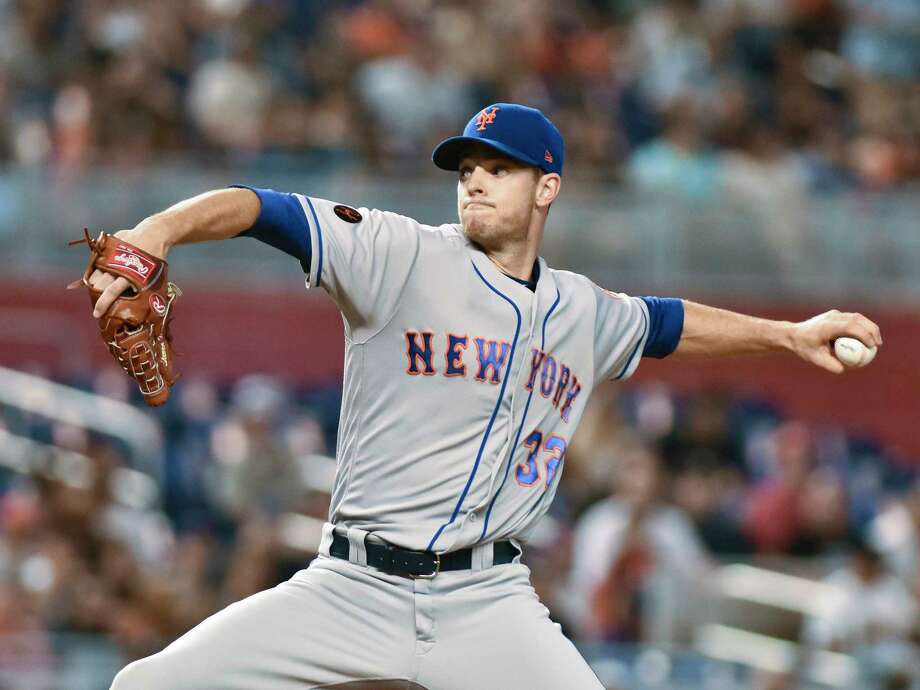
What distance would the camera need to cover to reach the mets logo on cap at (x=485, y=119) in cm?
436

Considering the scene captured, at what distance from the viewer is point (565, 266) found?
34.1 feet

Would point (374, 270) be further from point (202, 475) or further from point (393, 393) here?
point (202, 475)

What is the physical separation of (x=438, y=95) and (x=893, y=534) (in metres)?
4.41

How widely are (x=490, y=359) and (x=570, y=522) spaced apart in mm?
4419

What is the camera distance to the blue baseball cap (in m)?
4.34

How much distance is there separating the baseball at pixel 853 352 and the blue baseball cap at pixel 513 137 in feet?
2.91

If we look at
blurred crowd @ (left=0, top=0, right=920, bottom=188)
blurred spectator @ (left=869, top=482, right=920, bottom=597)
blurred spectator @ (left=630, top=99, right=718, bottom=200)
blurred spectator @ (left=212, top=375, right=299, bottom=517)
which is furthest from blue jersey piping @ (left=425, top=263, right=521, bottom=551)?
blurred spectator @ (left=630, top=99, right=718, bottom=200)

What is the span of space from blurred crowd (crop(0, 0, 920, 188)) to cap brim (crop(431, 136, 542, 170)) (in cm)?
617

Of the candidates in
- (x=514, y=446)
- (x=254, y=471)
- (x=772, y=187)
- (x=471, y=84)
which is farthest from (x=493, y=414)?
(x=471, y=84)

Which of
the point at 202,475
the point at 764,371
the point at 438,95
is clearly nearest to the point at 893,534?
the point at 764,371

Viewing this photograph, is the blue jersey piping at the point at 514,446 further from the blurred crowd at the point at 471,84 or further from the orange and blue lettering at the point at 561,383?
the blurred crowd at the point at 471,84

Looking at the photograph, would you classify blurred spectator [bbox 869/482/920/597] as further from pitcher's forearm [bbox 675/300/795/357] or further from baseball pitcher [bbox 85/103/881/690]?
baseball pitcher [bbox 85/103/881/690]

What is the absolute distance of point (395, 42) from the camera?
39.0ft

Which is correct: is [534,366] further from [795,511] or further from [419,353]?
[795,511]
